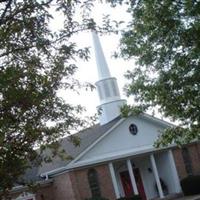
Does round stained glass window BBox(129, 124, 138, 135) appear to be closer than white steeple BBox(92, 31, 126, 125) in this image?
Yes

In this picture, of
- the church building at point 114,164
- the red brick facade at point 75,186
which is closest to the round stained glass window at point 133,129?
the church building at point 114,164

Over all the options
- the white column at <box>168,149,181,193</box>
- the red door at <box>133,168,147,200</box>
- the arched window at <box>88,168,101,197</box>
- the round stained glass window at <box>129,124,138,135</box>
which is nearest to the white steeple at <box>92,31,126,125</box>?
the round stained glass window at <box>129,124,138,135</box>

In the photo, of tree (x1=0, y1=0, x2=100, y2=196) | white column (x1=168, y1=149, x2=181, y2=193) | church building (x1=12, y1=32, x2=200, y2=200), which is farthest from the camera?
white column (x1=168, y1=149, x2=181, y2=193)

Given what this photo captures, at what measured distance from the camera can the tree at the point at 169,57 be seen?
17.7 metres

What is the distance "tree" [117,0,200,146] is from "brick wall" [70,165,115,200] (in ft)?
41.9

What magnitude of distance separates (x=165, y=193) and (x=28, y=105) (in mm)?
29149

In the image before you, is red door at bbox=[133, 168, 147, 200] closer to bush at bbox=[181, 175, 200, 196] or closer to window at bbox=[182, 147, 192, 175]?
bush at bbox=[181, 175, 200, 196]

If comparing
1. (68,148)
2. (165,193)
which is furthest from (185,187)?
(68,148)

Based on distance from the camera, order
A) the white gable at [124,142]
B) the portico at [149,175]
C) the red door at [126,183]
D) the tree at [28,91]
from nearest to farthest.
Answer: the tree at [28,91] < the white gable at [124,142] < the portico at [149,175] < the red door at [126,183]

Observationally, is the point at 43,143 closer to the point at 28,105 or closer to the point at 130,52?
the point at 28,105

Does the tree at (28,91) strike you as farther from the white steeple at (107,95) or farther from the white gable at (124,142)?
the white steeple at (107,95)

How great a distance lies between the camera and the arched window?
3278 cm

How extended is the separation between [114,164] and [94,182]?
3425 mm

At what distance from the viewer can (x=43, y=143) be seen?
33.0 feet
